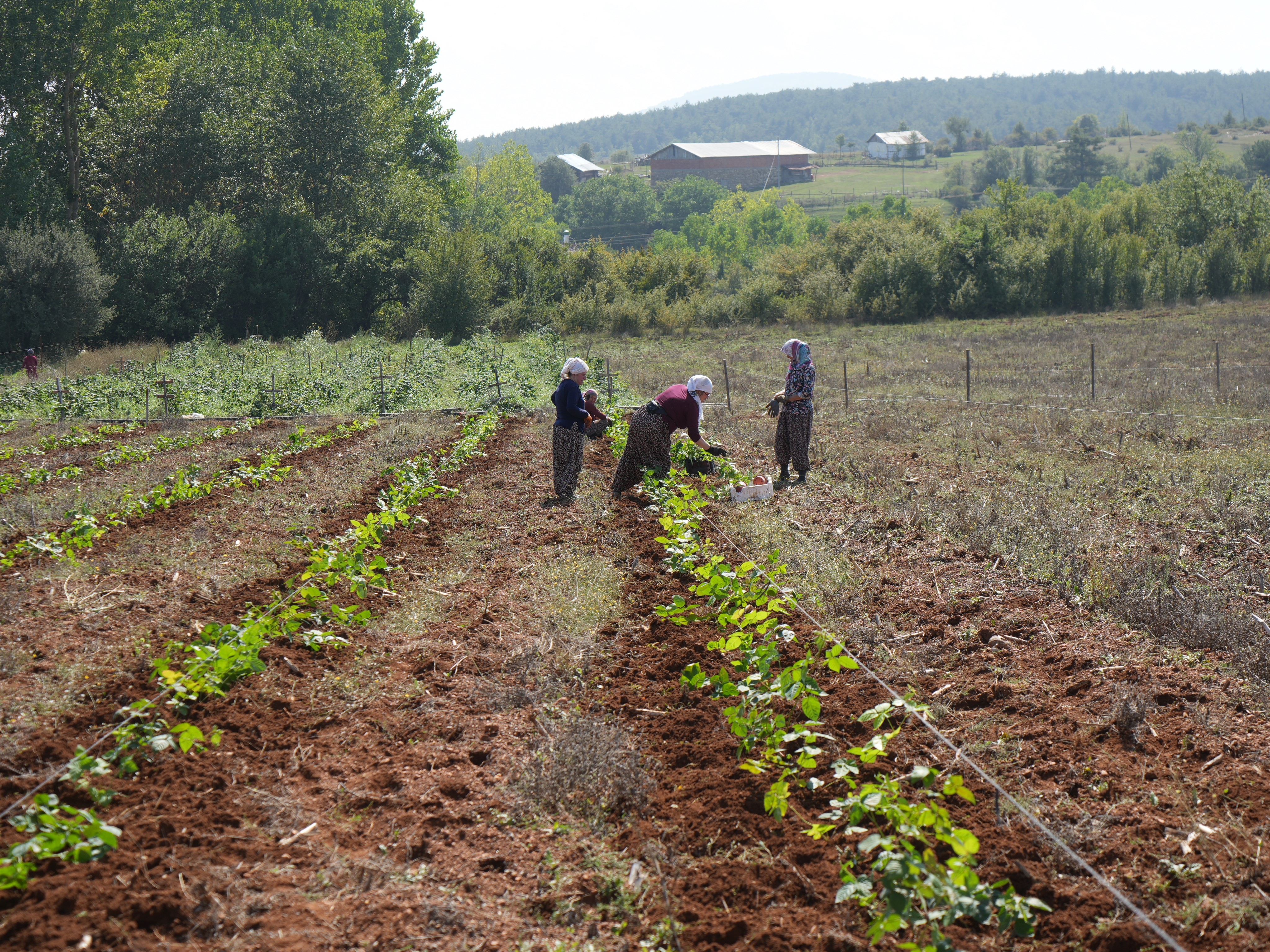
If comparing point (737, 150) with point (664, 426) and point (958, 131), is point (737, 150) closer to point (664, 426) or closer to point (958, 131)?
point (958, 131)

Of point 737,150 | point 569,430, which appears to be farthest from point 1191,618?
point 737,150

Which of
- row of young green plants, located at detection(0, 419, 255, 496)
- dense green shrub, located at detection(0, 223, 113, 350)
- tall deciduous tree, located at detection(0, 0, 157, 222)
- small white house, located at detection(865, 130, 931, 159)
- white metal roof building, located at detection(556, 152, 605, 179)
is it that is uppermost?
small white house, located at detection(865, 130, 931, 159)

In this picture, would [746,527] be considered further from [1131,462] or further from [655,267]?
[655,267]

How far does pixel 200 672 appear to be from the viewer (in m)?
4.71

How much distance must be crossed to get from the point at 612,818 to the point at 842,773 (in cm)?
106

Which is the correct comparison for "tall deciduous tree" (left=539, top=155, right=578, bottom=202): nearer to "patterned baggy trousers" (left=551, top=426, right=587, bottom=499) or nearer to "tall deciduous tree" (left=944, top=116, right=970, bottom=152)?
"tall deciduous tree" (left=944, top=116, right=970, bottom=152)

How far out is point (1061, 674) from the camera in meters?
5.36

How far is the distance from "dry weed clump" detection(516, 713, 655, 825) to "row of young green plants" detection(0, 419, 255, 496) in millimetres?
→ 8365

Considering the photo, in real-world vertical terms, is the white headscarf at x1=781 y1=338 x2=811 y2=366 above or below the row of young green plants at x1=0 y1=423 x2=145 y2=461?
above

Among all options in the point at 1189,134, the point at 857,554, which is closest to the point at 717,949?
the point at 857,554

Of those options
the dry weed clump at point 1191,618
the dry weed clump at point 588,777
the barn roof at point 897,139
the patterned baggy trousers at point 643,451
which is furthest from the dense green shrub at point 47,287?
the barn roof at point 897,139

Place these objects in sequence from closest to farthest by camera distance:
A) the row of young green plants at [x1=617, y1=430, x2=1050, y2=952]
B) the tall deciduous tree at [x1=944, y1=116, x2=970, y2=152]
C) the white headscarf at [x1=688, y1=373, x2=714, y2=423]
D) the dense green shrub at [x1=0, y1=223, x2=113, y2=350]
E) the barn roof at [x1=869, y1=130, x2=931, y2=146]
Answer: the row of young green plants at [x1=617, y1=430, x2=1050, y2=952]
the white headscarf at [x1=688, y1=373, x2=714, y2=423]
the dense green shrub at [x1=0, y1=223, x2=113, y2=350]
the barn roof at [x1=869, y1=130, x2=931, y2=146]
the tall deciduous tree at [x1=944, y1=116, x2=970, y2=152]

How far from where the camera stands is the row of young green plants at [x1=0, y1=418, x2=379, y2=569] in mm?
7316

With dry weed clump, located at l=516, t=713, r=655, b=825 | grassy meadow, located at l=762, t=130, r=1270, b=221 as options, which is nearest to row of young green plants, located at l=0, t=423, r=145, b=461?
dry weed clump, located at l=516, t=713, r=655, b=825
